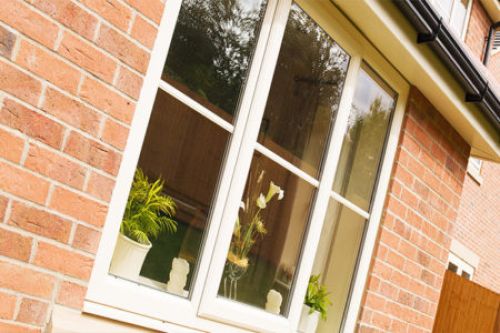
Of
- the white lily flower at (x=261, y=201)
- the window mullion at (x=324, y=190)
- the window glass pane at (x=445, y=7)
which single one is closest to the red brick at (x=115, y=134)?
the white lily flower at (x=261, y=201)

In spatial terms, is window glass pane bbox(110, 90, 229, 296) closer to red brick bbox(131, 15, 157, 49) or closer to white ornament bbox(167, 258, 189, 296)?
white ornament bbox(167, 258, 189, 296)

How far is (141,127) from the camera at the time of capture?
2850mm

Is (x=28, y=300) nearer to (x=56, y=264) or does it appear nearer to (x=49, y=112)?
(x=56, y=264)

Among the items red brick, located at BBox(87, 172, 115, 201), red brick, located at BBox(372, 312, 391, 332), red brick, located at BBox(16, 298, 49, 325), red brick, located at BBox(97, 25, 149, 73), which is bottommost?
red brick, located at BBox(16, 298, 49, 325)

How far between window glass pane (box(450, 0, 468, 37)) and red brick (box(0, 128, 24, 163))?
8520 millimetres

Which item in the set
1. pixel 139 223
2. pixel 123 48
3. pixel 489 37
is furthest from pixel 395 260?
pixel 489 37

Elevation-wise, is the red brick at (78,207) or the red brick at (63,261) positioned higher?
the red brick at (78,207)

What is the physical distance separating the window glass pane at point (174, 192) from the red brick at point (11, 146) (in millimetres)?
Result: 675

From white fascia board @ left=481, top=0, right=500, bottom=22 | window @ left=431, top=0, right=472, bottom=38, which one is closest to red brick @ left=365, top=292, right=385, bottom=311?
window @ left=431, top=0, right=472, bottom=38

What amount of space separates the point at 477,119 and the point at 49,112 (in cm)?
359

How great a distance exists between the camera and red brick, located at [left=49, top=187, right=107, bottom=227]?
2512 millimetres

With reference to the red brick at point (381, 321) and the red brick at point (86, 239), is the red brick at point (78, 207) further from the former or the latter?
the red brick at point (381, 321)

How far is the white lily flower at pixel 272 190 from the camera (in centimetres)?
371

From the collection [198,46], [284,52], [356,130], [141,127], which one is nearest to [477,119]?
[356,130]
